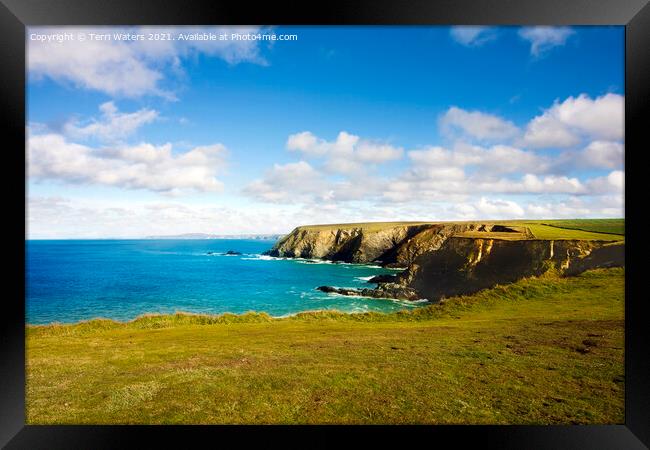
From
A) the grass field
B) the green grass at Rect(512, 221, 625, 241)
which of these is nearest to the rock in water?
the green grass at Rect(512, 221, 625, 241)

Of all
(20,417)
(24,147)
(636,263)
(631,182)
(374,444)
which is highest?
(24,147)

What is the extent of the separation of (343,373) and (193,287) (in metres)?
27.1

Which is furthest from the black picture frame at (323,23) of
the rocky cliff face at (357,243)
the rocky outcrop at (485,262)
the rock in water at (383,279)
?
the rocky cliff face at (357,243)

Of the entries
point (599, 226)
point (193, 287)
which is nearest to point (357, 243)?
point (193, 287)

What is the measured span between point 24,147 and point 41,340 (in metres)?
7.24

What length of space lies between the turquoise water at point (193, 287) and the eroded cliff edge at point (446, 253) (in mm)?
1915

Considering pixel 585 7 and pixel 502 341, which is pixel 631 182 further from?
pixel 502 341

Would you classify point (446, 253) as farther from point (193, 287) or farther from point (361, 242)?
point (193, 287)

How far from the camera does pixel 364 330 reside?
31.7 ft

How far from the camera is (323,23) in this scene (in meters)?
4.82

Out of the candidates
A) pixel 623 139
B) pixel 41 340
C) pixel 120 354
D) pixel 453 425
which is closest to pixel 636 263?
pixel 623 139

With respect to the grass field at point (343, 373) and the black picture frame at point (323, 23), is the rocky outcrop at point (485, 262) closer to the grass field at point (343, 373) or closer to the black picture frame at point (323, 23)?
the grass field at point (343, 373)

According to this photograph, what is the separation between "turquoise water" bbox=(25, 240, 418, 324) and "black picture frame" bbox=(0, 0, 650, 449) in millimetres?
15101

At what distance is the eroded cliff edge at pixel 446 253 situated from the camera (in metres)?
19.4
